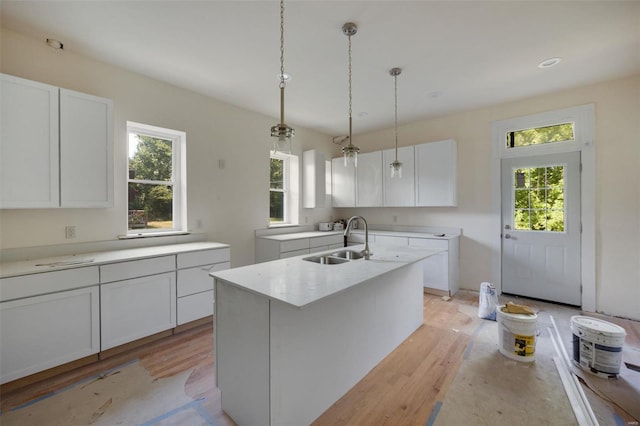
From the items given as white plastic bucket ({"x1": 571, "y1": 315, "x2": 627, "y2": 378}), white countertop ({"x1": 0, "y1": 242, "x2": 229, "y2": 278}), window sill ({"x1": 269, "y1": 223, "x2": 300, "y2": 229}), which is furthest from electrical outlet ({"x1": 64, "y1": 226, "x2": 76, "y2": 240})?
white plastic bucket ({"x1": 571, "y1": 315, "x2": 627, "y2": 378})

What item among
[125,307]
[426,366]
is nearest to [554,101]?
[426,366]

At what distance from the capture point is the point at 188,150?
338 centimetres

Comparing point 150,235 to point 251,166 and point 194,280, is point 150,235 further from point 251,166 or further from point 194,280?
point 251,166

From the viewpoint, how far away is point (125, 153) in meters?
2.88

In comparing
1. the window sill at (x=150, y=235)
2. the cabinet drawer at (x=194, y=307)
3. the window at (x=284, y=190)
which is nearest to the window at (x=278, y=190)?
the window at (x=284, y=190)

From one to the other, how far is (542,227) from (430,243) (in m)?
1.42

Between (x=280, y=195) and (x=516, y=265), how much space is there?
3.78 m

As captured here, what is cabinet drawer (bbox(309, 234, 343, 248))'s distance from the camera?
14.3 feet

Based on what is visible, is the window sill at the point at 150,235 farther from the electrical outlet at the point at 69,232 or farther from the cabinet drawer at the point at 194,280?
the cabinet drawer at the point at 194,280

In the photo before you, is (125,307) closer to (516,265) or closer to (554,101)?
(516,265)

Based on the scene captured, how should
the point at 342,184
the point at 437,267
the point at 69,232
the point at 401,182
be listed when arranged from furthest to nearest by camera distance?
the point at 342,184 → the point at 401,182 → the point at 437,267 → the point at 69,232

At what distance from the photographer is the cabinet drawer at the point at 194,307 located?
277cm

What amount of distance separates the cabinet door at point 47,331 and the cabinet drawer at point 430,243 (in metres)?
3.85

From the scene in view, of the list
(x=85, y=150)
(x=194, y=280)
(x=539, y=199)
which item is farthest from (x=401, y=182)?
(x=85, y=150)
